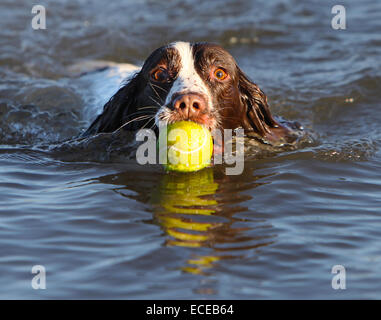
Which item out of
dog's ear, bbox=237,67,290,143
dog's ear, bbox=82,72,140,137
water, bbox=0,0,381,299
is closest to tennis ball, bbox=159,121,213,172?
water, bbox=0,0,381,299

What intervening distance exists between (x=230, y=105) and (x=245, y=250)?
1.89m

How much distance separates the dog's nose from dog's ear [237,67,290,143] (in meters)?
Result: 1.09

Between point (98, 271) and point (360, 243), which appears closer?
point (98, 271)

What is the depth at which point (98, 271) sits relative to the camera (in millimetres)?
3471

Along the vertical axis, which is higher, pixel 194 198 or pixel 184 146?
pixel 184 146

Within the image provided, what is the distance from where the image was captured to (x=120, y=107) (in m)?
5.70

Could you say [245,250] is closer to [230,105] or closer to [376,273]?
[376,273]

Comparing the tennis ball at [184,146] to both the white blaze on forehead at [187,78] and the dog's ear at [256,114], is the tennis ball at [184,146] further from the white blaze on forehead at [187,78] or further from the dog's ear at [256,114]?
the dog's ear at [256,114]

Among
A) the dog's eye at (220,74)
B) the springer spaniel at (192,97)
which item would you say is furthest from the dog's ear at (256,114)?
the dog's eye at (220,74)

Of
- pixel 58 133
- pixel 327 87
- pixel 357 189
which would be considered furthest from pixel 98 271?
pixel 327 87

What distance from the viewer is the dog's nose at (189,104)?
4.55 m

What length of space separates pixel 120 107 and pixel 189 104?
127cm

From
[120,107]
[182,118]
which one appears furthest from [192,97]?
[120,107]

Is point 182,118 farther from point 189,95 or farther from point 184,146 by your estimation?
point 184,146
